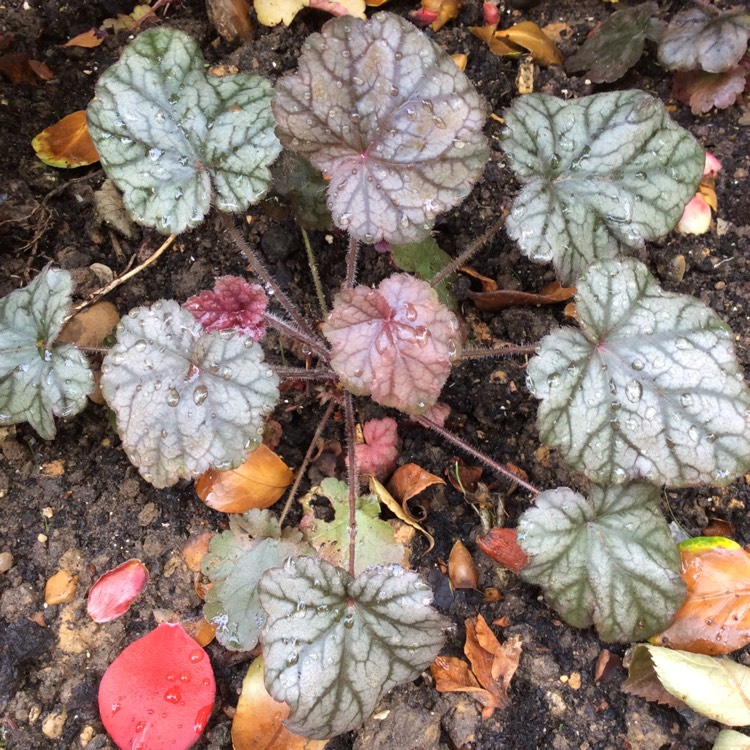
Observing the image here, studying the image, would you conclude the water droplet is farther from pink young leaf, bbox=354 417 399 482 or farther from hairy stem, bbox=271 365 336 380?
hairy stem, bbox=271 365 336 380

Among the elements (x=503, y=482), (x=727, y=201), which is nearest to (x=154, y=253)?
(x=503, y=482)

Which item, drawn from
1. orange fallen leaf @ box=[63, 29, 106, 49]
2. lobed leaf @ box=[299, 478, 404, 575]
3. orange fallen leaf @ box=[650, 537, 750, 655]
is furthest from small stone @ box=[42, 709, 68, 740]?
orange fallen leaf @ box=[63, 29, 106, 49]

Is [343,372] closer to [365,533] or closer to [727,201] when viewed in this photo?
[365,533]

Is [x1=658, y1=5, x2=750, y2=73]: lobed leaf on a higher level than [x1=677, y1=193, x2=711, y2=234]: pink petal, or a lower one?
higher

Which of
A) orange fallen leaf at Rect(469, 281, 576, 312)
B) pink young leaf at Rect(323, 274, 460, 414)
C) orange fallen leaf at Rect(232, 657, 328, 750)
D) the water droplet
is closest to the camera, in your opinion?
pink young leaf at Rect(323, 274, 460, 414)

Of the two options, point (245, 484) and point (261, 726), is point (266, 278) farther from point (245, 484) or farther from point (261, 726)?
point (261, 726)

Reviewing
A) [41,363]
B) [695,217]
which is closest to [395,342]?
[41,363]

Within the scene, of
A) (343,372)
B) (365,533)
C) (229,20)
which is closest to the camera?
(343,372)
